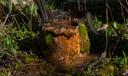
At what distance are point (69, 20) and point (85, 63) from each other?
1.84 feet

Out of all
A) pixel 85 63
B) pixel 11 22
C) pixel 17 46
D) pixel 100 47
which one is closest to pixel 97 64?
pixel 85 63

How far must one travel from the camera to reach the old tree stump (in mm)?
4586

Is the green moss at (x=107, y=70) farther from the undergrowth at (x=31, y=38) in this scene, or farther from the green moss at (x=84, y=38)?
the green moss at (x=84, y=38)

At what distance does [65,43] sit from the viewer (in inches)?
181

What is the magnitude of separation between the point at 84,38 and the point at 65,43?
27cm

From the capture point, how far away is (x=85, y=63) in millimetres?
4621

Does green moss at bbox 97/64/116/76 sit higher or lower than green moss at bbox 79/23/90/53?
lower

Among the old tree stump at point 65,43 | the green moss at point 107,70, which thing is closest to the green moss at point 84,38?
the old tree stump at point 65,43

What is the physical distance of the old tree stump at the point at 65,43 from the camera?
15.0 feet

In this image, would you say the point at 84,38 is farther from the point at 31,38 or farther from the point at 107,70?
the point at 31,38

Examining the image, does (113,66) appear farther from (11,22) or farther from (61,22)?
(11,22)

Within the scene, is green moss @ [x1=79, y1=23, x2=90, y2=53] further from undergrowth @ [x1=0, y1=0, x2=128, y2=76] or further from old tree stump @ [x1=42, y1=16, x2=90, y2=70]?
undergrowth @ [x1=0, y1=0, x2=128, y2=76]

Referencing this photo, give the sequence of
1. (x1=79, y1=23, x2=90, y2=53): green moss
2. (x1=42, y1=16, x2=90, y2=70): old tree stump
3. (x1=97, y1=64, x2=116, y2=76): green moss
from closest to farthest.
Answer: (x1=97, y1=64, x2=116, y2=76): green moss, (x1=42, y1=16, x2=90, y2=70): old tree stump, (x1=79, y1=23, x2=90, y2=53): green moss

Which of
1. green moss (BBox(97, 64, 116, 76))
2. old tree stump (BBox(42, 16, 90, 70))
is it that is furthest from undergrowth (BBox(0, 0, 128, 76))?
old tree stump (BBox(42, 16, 90, 70))
